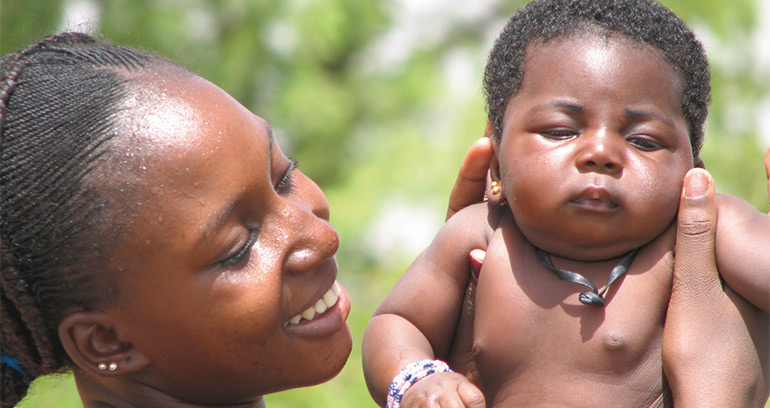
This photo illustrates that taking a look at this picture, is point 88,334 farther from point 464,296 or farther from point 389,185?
point 389,185

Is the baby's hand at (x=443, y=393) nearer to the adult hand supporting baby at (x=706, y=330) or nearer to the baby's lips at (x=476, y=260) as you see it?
the baby's lips at (x=476, y=260)

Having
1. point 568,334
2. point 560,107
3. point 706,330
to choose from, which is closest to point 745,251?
point 706,330

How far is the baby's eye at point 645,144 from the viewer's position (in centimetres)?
234

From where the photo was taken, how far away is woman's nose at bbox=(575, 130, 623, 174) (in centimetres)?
229

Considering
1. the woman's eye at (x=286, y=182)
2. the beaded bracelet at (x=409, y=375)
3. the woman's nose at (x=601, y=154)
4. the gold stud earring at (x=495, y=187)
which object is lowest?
the beaded bracelet at (x=409, y=375)

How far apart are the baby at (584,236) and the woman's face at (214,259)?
39cm

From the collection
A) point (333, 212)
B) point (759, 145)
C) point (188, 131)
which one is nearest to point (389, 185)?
point (333, 212)

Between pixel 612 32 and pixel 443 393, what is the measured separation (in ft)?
3.68

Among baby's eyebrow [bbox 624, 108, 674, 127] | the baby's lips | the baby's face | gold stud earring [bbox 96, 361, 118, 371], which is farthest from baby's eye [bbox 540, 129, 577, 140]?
gold stud earring [bbox 96, 361, 118, 371]

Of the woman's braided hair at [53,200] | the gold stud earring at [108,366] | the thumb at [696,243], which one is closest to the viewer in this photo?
the woman's braided hair at [53,200]

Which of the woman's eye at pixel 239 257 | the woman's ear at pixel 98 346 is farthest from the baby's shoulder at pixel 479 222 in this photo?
the woman's ear at pixel 98 346

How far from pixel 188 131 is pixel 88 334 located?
0.55 meters

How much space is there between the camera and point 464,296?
262cm

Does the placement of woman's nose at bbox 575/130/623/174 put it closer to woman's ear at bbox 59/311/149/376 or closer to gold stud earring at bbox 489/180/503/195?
gold stud earring at bbox 489/180/503/195
